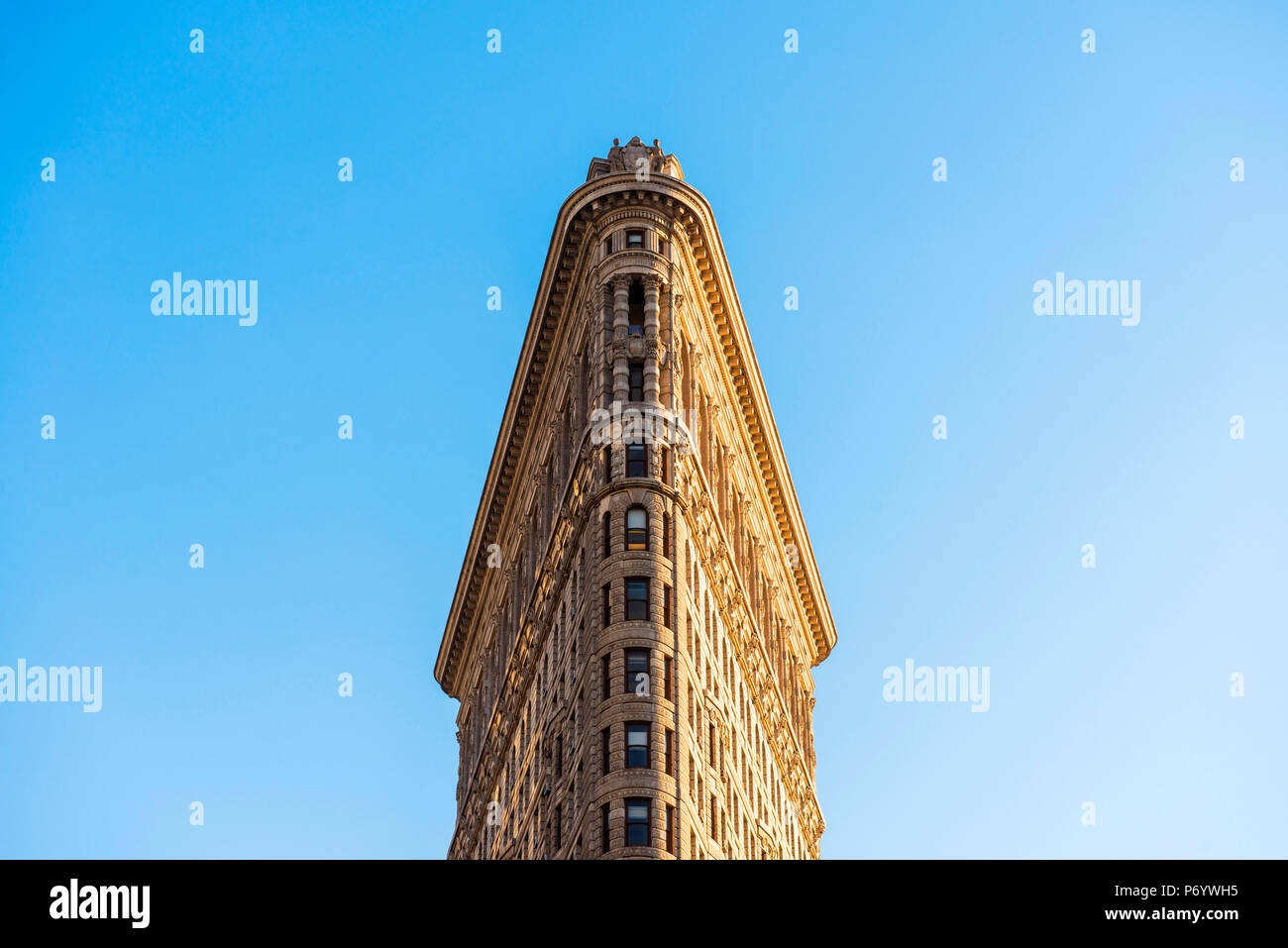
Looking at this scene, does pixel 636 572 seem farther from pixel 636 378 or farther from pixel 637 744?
pixel 636 378

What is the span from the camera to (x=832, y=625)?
13788 cm

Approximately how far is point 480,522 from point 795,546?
71.0 ft

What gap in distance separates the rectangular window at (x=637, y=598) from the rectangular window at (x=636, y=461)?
247 inches

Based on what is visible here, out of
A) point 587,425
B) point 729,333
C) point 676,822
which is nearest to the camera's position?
point 676,822

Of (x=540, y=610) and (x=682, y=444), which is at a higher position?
(x=682, y=444)

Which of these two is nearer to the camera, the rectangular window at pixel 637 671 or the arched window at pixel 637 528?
the rectangular window at pixel 637 671

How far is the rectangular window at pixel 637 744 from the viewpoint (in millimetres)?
76375

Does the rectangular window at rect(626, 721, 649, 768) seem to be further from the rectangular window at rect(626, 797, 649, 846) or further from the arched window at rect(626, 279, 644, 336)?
the arched window at rect(626, 279, 644, 336)

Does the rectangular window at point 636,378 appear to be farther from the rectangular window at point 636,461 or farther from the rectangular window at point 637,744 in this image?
the rectangular window at point 637,744

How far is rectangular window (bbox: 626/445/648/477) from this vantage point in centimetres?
8675

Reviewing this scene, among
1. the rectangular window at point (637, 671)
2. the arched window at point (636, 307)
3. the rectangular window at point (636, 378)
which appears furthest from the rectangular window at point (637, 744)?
the arched window at point (636, 307)

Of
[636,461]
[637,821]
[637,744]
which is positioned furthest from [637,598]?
[637,821]

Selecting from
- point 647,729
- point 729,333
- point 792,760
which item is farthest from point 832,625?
point 647,729
